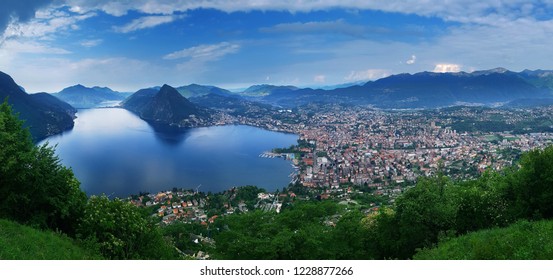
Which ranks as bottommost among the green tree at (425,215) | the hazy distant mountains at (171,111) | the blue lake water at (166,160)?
the blue lake water at (166,160)

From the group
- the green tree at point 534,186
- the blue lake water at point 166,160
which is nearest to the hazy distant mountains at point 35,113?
the blue lake water at point 166,160

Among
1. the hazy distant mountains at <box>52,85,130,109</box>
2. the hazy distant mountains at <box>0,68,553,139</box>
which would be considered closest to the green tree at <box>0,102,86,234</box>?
the hazy distant mountains at <box>0,68,553,139</box>

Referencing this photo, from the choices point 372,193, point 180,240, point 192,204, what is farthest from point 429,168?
point 180,240

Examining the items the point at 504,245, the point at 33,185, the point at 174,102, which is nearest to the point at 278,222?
the point at 504,245

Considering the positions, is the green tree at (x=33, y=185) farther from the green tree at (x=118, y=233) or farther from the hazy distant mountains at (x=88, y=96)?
the hazy distant mountains at (x=88, y=96)

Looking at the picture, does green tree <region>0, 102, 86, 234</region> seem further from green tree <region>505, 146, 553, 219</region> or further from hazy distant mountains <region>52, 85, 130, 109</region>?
hazy distant mountains <region>52, 85, 130, 109</region>
